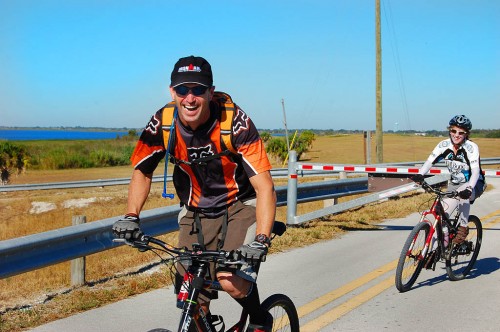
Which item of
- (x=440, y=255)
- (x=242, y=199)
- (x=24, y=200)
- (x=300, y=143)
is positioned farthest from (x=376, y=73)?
(x=300, y=143)

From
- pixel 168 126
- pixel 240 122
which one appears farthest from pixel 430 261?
pixel 168 126

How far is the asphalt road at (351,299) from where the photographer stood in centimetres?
611

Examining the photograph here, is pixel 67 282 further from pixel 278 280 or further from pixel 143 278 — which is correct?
pixel 278 280

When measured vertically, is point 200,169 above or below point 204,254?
above

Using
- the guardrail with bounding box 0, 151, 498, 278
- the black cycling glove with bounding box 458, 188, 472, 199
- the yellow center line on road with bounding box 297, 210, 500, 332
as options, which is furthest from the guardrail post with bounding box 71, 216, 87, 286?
the black cycling glove with bounding box 458, 188, 472, 199

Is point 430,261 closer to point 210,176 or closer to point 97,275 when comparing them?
point 97,275

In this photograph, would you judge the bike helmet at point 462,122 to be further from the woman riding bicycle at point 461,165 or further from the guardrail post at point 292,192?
the guardrail post at point 292,192

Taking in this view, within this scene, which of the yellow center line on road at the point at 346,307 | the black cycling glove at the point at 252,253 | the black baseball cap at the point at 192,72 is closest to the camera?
the black cycling glove at the point at 252,253

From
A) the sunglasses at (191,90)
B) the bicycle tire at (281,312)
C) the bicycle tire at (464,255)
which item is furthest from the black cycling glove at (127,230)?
the bicycle tire at (464,255)

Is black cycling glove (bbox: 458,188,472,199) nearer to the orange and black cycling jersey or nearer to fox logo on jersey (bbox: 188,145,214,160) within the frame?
the orange and black cycling jersey

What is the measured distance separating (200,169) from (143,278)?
13.1 feet

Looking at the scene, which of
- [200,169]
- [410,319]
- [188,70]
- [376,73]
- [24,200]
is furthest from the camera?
[376,73]

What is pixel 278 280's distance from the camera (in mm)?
7961

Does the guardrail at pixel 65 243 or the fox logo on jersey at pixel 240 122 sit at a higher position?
the fox logo on jersey at pixel 240 122
